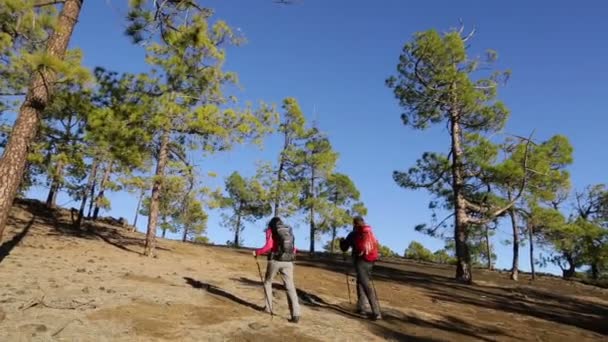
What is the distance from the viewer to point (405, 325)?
762 cm

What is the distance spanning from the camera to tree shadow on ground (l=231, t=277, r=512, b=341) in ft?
22.5

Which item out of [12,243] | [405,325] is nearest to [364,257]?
[405,325]

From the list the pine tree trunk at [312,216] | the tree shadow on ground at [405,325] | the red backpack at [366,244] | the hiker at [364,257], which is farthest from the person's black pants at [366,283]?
the pine tree trunk at [312,216]

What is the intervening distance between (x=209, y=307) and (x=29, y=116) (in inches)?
181

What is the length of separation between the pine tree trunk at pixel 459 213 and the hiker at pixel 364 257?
10523 millimetres

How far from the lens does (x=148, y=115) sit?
12.6 m

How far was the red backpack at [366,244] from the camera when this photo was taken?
7.86m

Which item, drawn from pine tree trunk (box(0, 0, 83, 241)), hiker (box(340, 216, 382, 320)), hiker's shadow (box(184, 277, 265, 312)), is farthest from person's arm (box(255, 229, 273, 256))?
pine tree trunk (box(0, 0, 83, 241))

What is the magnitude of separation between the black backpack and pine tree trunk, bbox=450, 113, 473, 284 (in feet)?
39.5

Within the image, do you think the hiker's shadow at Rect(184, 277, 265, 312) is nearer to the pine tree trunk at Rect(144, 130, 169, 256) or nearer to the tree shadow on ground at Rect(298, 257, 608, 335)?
the pine tree trunk at Rect(144, 130, 169, 256)

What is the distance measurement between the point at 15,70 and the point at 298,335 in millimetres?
10054

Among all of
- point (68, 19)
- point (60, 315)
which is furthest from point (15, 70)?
point (60, 315)

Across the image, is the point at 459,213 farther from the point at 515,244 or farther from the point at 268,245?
the point at 268,245

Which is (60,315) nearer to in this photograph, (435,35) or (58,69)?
(58,69)
